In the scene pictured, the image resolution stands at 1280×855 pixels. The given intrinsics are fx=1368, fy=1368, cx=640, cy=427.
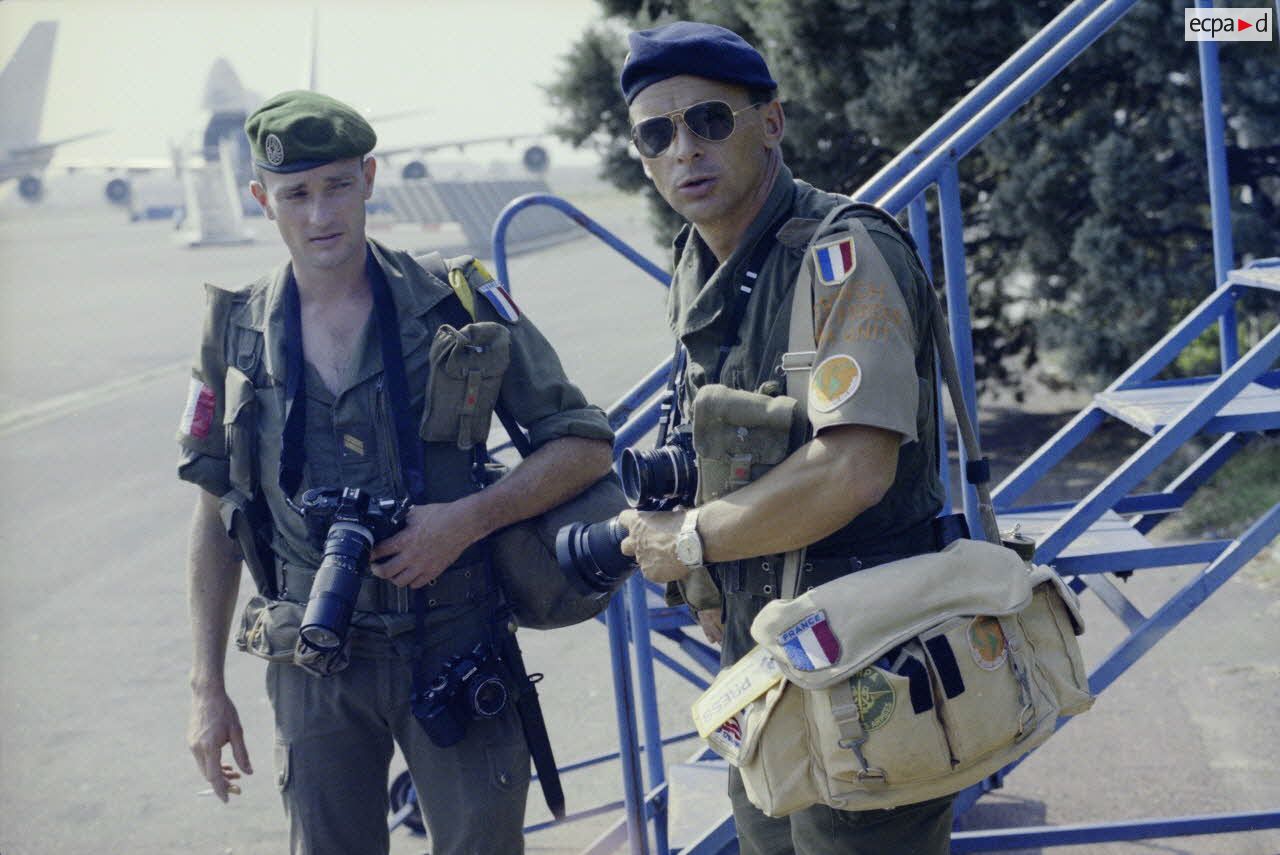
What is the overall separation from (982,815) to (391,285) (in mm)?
2844

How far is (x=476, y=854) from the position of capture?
2.50 m

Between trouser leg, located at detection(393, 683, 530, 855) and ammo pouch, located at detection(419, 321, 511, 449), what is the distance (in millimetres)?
506

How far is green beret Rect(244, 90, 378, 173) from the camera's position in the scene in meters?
2.63

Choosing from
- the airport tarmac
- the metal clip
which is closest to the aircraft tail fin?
the airport tarmac

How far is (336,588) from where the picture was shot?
93.7 inches

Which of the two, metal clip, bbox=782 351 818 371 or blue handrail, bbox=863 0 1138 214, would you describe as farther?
blue handrail, bbox=863 0 1138 214

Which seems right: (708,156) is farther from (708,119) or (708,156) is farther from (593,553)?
(593,553)

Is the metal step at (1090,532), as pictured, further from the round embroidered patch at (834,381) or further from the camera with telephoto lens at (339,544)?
the camera with telephoto lens at (339,544)

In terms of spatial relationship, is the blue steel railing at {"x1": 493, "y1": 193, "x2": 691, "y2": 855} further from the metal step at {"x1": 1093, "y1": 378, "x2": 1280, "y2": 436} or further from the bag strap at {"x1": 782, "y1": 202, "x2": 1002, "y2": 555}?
the metal step at {"x1": 1093, "y1": 378, "x2": 1280, "y2": 436}

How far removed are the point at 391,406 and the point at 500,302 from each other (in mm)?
319

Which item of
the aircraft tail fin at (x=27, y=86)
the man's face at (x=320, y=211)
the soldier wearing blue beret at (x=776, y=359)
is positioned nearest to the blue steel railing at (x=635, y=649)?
the soldier wearing blue beret at (x=776, y=359)

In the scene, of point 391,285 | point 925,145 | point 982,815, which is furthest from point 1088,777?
point 391,285

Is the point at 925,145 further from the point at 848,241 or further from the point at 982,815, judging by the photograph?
the point at 982,815

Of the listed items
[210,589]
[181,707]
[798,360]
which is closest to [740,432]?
[798,360]
